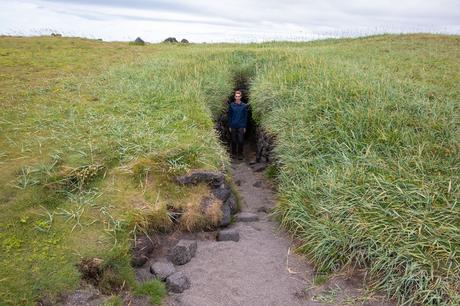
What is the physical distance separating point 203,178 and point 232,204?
0.86 meters

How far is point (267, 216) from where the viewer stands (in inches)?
311

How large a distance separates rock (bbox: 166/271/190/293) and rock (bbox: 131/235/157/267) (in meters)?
0.56

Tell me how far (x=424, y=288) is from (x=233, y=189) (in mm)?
4090

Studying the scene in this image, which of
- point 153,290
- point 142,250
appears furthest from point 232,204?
point 153,290

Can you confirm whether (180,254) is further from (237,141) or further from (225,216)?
(237,141)

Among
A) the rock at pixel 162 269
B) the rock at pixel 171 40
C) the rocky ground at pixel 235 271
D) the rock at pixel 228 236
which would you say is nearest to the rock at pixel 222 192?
the rocky ground at pixel 235 271

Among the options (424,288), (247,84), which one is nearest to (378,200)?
(424,288)

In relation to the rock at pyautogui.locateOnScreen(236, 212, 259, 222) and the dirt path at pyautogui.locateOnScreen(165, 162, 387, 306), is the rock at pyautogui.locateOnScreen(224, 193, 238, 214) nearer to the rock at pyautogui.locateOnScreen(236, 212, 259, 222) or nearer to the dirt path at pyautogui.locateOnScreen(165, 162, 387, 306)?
the rock at pyautogui.locateOnScreen(236, 212, 259, 222)

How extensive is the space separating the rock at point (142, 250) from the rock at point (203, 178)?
4.46 feet

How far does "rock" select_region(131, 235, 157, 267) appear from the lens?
586 centimetres

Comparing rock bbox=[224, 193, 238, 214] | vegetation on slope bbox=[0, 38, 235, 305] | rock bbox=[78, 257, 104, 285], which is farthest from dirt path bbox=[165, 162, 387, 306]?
rock bbox=[78, 257, 104, 285]

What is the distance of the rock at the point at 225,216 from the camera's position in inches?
287

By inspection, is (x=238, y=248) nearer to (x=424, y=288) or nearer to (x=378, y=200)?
(x=378, y=200)

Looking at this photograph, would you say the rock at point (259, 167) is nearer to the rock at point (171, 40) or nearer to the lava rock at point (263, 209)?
the lava rock at point (263, 209)
